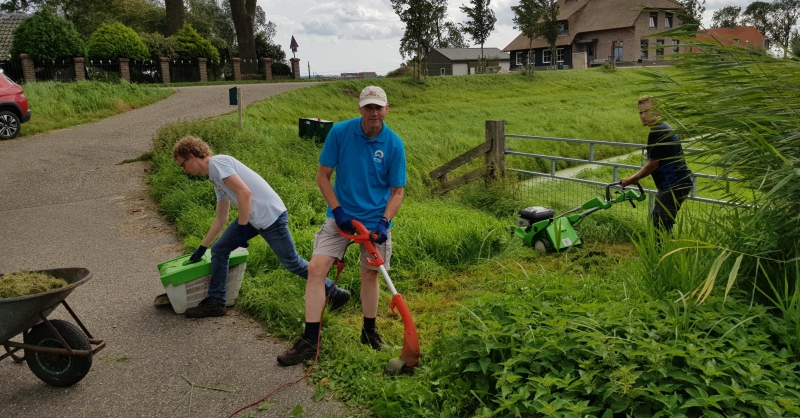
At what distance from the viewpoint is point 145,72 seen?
29984mm

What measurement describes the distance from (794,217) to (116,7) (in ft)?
167

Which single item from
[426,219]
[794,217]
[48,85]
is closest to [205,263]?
[426,219]

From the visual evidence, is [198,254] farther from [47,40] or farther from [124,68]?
[124,68]

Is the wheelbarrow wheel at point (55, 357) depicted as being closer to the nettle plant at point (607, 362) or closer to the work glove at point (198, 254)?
the work glove at point (198, 254)

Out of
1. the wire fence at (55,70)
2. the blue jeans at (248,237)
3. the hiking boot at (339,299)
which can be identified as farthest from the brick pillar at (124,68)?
the hiking boot at (339,299)

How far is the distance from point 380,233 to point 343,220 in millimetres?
263

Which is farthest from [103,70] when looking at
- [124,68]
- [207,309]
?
[207,309]

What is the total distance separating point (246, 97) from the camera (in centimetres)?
2250

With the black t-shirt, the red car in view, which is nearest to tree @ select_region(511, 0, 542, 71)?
the red car

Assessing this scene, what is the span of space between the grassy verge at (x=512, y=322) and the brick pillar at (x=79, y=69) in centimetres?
1666

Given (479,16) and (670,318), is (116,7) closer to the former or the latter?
(479,16)

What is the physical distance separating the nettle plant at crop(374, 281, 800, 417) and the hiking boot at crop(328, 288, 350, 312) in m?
1.84

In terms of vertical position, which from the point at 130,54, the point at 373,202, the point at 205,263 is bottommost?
the point at 205,263

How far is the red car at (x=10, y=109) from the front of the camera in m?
14.6
